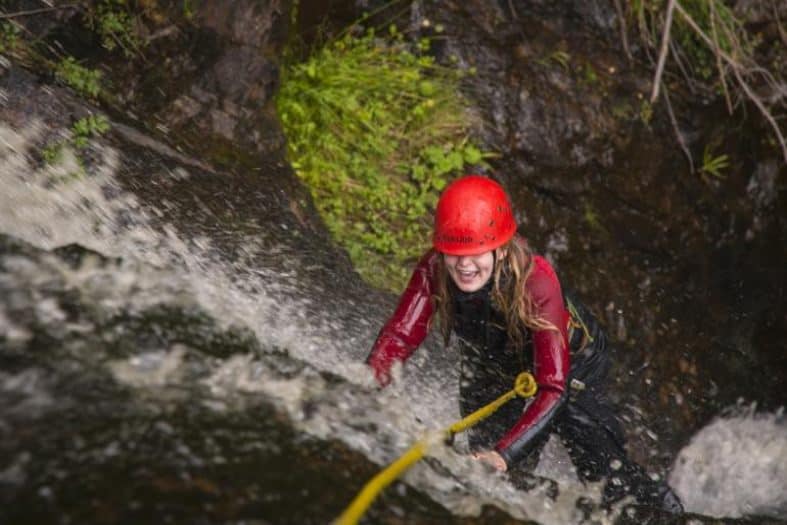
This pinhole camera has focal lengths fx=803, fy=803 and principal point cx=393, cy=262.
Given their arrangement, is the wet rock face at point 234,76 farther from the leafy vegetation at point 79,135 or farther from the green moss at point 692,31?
the green moss at point 692,31

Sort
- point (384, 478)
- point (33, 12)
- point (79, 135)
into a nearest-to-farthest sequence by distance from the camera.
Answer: point (384, 478) → point (79, 135) → point (33, 12)

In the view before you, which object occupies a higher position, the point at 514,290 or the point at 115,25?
the point at 115,25

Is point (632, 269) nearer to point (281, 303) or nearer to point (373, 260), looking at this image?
point (373, 260)

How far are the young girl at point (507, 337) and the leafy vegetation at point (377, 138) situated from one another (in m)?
1.39

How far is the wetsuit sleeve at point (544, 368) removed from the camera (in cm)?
298

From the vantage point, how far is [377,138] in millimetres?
5250

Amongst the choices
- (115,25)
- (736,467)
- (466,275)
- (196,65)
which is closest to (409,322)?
(466,275)

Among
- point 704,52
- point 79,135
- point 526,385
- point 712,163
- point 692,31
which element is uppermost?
point 692,31

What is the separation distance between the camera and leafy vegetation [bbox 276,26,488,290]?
507 centimetres

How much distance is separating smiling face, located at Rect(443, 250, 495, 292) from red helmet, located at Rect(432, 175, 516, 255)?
1.9 inches

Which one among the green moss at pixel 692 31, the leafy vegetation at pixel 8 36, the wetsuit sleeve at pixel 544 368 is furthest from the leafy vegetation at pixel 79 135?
the green moss at pixel 692 31

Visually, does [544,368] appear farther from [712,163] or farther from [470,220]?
[712,163]

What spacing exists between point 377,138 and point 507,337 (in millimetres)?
→ 2293

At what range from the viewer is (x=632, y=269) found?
5289mm
